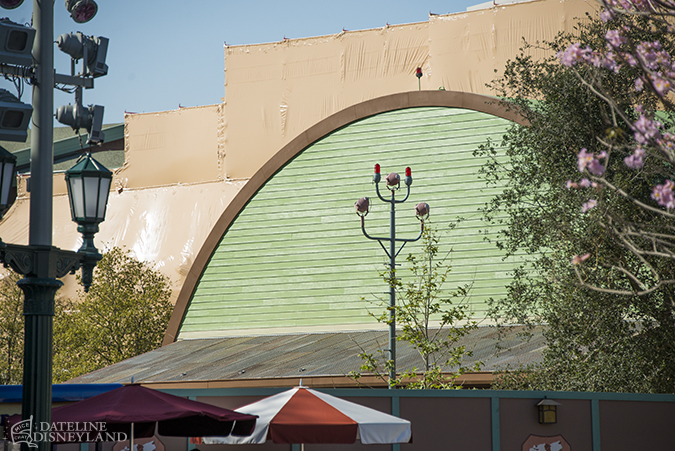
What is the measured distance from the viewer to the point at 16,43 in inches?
229

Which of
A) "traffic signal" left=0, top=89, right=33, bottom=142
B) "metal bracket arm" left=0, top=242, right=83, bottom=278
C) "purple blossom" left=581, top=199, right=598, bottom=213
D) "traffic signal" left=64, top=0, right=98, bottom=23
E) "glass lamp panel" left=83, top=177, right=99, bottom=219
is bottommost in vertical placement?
"metal bracket arm" left=0, top=242, right=83, bottom=278

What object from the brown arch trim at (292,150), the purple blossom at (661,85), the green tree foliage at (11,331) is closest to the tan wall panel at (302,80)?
the green tree foliage at (11,331)

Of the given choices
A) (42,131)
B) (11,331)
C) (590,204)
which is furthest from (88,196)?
(11,331)

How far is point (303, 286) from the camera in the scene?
67.4 ft

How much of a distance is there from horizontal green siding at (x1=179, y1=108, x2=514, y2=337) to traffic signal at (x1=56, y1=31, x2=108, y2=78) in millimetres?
13122

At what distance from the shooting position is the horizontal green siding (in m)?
19.1

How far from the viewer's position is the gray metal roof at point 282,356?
15566 millimetres

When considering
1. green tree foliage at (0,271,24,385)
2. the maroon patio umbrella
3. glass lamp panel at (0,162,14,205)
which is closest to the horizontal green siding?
the maroon patio umbrella

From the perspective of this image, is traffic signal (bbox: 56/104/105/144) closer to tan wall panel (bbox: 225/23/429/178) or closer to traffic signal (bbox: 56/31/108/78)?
traffic signal (bbox: 56/31/108/78)

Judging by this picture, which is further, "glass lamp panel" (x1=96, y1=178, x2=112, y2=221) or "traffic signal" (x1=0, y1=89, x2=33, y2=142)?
"glass lamp panel" (x1=96, y1=178, x2=112, y2=221)

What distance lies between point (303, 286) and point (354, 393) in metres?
11.7

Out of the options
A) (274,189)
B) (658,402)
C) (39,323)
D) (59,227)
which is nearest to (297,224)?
(274,189)

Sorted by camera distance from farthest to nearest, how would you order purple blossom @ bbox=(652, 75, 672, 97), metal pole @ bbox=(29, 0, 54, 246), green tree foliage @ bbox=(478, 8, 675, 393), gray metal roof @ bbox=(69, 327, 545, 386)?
gray metal roof @ bbox=(69, 327, 545, 386) < green tree foliage @ bbox=(478, 8, 675, 393) < metal pole @ bbox=(29, 0, 54, 246) < purple blossom @ bbox=(652, 75, 672, 97)

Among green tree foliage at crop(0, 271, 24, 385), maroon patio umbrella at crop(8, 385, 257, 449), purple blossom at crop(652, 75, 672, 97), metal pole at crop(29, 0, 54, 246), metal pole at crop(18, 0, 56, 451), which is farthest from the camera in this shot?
green tree foliage at crop(0, 271, 24, 385)
